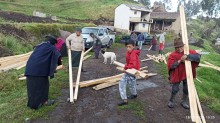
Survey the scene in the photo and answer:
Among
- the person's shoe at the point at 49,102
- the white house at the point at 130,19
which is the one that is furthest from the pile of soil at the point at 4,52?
the white house at the point at 130,19

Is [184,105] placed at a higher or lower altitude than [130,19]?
lower

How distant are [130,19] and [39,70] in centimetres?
4193

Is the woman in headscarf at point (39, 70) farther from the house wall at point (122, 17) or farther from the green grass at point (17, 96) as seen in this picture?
the house wall at point (122, 17)

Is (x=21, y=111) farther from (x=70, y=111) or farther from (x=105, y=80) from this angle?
(x=105, y=80)

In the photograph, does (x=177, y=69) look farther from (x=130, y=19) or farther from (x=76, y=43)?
(x=130, y=19)

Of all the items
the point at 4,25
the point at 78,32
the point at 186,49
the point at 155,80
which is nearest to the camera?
the point at 186,49

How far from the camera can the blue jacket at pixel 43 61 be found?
22.3 ft

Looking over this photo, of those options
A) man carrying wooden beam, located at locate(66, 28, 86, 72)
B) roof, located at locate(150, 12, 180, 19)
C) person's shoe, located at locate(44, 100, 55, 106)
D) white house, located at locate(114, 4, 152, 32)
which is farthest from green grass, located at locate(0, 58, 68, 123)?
roof, located at locate(150, 12, 180, 19)

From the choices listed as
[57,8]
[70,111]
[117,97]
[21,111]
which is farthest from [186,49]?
[57,8]

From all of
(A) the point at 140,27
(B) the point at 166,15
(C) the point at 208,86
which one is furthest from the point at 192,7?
(C) the point at 208,86

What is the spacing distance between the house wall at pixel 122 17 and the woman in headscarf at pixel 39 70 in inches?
1637

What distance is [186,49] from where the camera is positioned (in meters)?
6.49

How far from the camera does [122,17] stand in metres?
48.6

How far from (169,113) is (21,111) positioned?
4110 mm
